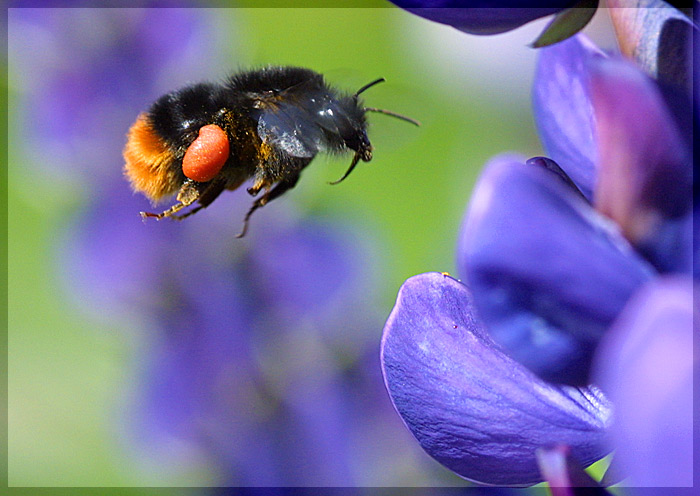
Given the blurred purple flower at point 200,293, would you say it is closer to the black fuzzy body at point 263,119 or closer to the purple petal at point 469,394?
the black fuzzy body at point 263,119

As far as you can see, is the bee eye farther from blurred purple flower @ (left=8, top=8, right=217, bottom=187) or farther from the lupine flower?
blurred purple flower @ (left=8, top=8, right=217, bottom=187)

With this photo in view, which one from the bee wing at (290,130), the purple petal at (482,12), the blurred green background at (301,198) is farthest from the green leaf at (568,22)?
the blurred green background at (301,198)

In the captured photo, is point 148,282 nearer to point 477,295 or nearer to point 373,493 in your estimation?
point 373,493

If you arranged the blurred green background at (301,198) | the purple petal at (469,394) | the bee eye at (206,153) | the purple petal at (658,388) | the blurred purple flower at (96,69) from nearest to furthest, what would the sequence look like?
the purple petal at (658,388) → the purple petal at (469,394) → the bee eye at (206,153) → the blurred purple flower at (96,69) → the blurred green background at (301,198)

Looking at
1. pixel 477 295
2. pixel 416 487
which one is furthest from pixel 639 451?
pixel 416 487

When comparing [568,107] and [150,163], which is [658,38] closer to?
[568,107]

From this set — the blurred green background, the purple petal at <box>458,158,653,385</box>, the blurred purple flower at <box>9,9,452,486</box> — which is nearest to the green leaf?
the purple petal at <box>458,158,653,385</box>

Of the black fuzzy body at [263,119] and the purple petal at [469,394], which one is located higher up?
the black fuzzy body at [263,119]
